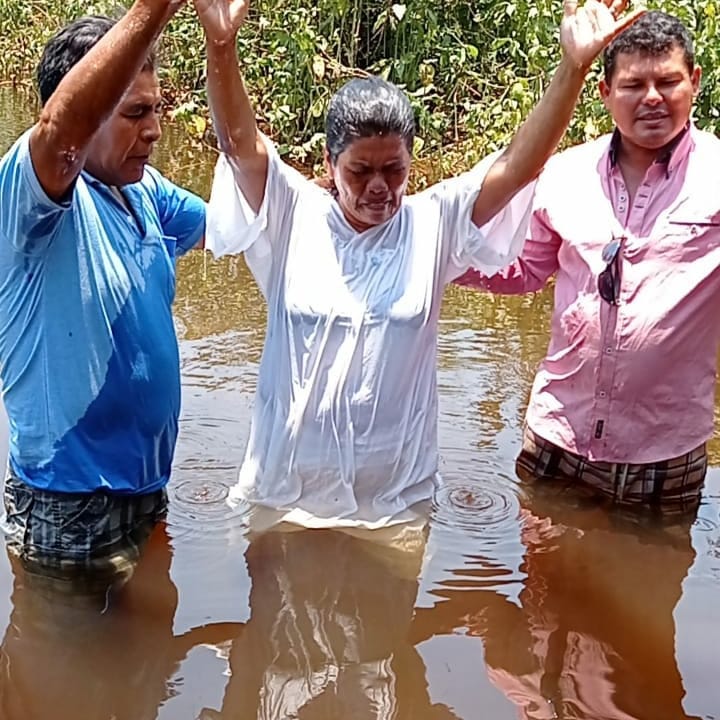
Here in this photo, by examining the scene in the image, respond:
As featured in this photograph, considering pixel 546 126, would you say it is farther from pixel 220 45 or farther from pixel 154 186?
pixel 154 186

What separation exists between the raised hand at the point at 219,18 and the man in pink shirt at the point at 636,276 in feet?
3.39

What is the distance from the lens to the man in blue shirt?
2434 millimetres

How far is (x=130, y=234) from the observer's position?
2.62 m

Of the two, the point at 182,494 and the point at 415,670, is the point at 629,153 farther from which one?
the point at 182,494

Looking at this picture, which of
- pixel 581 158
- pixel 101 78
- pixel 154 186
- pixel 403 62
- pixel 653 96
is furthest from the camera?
pixel 403 62

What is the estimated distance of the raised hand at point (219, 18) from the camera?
2479 mm

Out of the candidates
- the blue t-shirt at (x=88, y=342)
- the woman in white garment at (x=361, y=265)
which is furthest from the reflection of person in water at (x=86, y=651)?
the woman in white garment at (x=361, y=265)

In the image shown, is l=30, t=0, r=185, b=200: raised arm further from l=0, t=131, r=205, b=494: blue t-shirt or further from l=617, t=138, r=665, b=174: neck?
l=617, t=138, r=665, b=174: neck

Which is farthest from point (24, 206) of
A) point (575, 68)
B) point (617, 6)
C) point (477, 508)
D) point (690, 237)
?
point (477, 508)

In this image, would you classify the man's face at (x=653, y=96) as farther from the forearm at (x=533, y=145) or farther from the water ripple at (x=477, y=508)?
the water ripple at (x=477, y=508)

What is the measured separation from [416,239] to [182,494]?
61.1 inches

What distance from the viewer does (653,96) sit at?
10.1 feet

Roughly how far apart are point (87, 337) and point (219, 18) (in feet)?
2.46

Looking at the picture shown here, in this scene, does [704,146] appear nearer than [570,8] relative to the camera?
No
